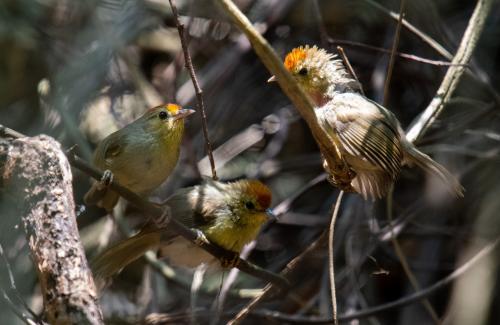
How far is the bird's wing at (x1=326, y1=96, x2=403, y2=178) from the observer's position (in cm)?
364

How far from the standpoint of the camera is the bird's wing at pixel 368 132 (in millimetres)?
3645

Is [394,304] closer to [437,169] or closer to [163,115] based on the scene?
[437,169]

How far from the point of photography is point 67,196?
223cm

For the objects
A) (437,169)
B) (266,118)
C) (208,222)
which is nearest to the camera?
(437,169)

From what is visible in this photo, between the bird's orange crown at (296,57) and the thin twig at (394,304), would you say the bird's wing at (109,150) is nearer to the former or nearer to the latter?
the bird's orange crown at (296,57)

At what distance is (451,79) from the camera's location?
3.68m

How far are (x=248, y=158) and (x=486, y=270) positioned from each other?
210cm

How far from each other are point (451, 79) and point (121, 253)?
2037 mm

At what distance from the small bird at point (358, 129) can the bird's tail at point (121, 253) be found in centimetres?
113

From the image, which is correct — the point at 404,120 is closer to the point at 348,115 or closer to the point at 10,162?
the point at 348,115

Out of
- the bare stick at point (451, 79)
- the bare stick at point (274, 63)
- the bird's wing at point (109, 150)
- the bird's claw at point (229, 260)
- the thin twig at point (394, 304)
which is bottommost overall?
the thin twig at point (394, 304)

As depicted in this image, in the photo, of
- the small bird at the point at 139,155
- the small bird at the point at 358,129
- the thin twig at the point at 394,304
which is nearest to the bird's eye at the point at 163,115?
the small bird at the point at 139,155

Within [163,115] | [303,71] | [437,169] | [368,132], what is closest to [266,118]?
[303,71]

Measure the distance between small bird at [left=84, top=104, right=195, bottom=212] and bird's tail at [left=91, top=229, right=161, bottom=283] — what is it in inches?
11.1
